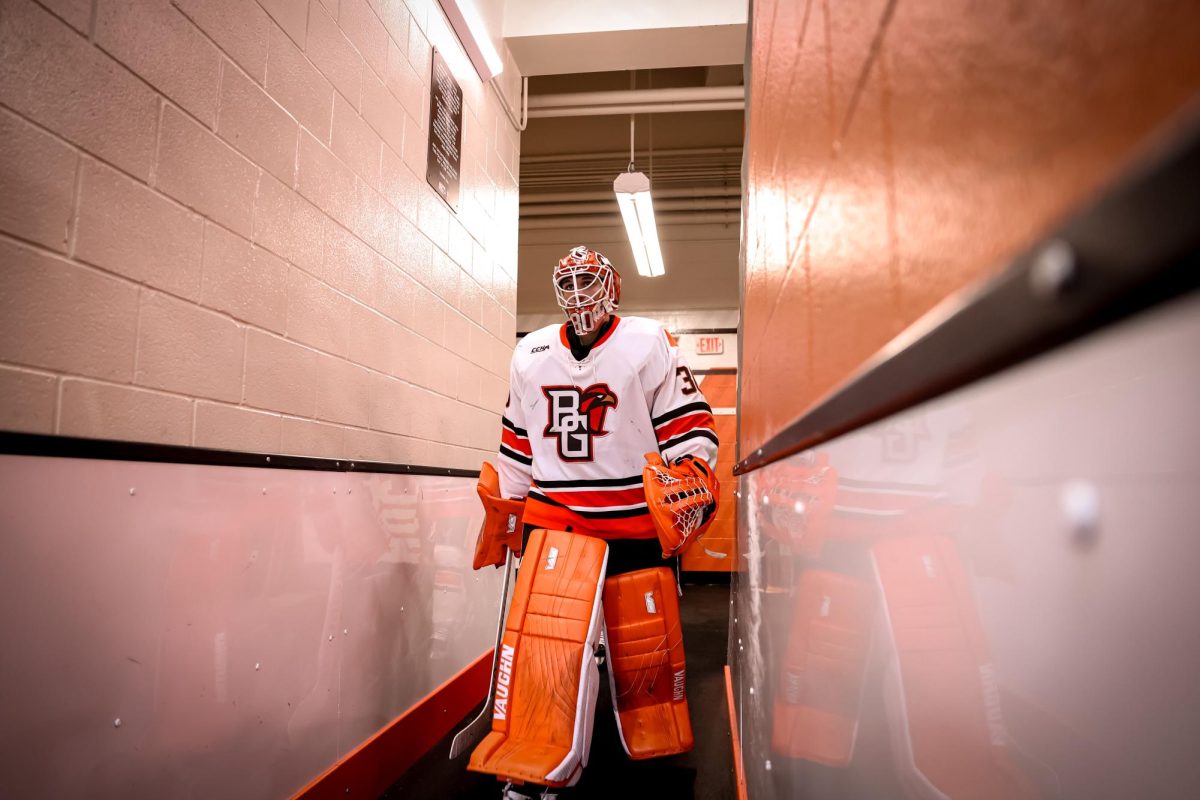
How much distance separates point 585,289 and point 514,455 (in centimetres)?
65

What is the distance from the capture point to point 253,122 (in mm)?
1609

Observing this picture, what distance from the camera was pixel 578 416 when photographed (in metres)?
2.17

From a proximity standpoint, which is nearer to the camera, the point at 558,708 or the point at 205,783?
the point at 205,783

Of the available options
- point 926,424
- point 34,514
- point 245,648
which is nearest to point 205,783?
point 245,648

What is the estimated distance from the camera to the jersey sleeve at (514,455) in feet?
7.77

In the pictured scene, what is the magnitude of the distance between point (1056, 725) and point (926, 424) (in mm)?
152

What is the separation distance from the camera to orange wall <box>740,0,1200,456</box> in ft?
0.59

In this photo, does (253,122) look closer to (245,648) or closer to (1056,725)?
(245,648)

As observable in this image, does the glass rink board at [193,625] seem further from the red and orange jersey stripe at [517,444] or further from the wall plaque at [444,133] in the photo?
the wall plaque at [444,133]

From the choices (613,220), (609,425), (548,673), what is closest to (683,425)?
(609,425)

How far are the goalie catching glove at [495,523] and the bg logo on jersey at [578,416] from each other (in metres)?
0.30

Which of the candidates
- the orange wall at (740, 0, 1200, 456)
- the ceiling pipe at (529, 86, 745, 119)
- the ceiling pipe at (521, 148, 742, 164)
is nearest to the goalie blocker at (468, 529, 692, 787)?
the orange wall at (740, 0, 1200, 456)

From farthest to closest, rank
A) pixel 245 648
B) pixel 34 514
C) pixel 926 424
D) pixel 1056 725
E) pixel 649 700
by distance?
pixel 649 700 < pixel 245 648 < pixel 34 514 < pixel 926 424 < pixel 1056 725

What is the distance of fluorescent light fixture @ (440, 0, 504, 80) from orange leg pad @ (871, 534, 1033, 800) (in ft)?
9.66
